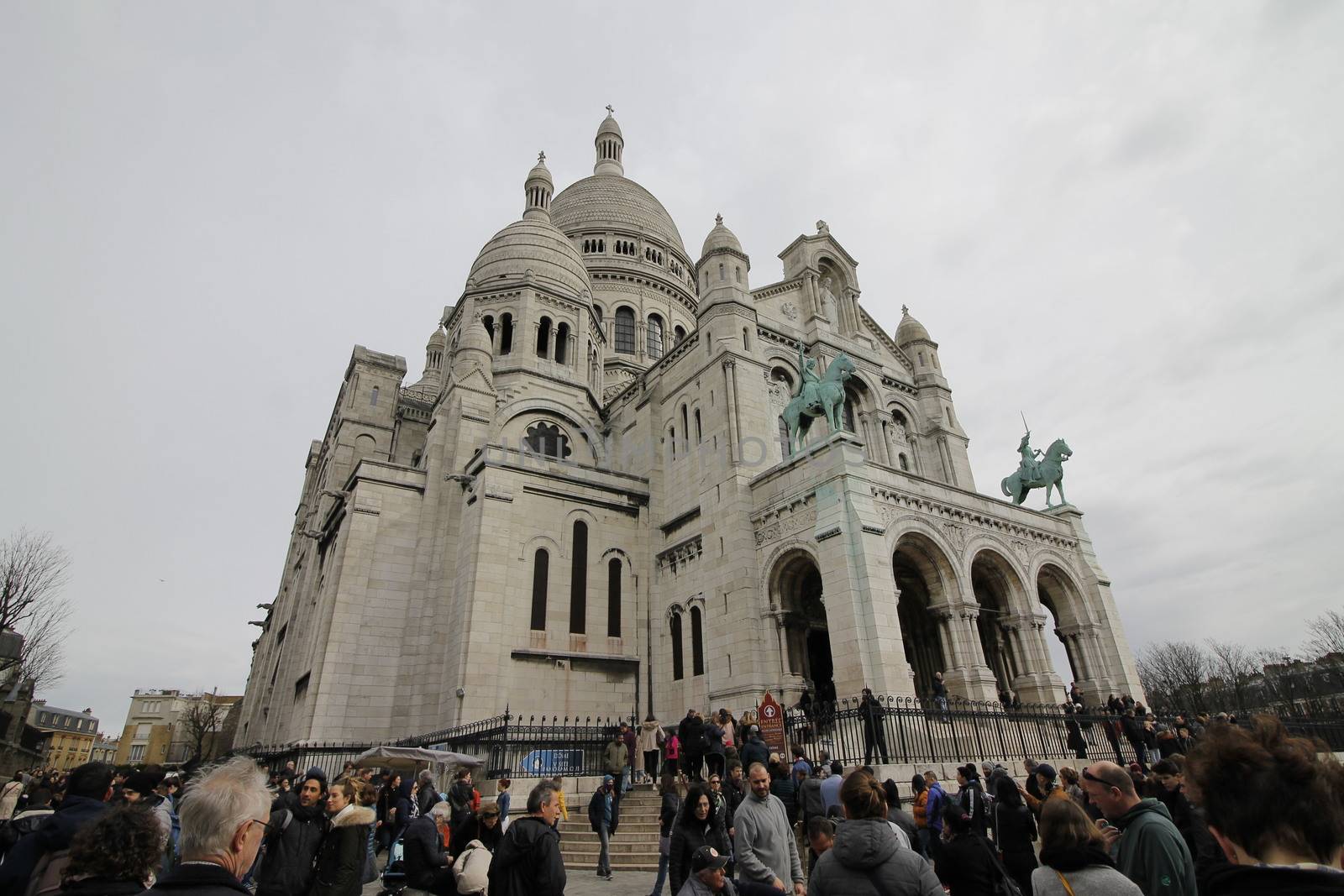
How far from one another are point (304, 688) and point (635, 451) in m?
14.5

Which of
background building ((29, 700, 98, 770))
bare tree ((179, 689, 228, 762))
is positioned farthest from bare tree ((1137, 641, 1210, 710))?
background building ((29, 700, 98, 770))

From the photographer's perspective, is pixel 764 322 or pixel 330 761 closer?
pixel 330 761

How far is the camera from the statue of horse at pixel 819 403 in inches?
806

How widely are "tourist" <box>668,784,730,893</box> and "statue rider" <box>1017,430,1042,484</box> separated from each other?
72.0 ft

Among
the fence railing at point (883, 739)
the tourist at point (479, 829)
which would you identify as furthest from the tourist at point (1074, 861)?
the fence railing at point (883, 739)

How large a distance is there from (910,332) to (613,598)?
17890 millimetres

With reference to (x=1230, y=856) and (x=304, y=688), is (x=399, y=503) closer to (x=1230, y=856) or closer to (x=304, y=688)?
(x=304, y=688)

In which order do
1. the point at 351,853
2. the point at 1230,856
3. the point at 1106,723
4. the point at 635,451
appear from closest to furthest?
1. the point at 1230,856
2. the point at 351,853
3. the point at 1106,723
4. the point at 635,451

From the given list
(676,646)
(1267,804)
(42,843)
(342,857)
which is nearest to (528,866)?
(342,857)

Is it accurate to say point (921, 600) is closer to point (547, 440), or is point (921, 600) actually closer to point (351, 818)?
point (547, 440)

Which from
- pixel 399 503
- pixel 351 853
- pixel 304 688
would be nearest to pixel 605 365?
pixel 399 503

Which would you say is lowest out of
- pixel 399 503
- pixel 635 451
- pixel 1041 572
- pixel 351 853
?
pixel 351 853

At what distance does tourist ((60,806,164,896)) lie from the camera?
2.89 meters

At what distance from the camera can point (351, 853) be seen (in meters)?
5.47
